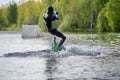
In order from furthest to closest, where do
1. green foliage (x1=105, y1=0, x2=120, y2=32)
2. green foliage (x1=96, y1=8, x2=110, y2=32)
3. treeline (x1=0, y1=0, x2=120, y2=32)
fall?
treeline (x1=0, y1=0, x2=120, y2=32)
green foliage (x1=96, y1=8, x2=110, y2=32)
green foliage (x1=105, y1=0, x2=120, y2=32)

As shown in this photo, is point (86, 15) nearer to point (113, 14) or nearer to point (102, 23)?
point (102, 23)

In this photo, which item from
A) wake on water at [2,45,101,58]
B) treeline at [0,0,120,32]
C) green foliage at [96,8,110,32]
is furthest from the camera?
treeline at [0,0,120,32]

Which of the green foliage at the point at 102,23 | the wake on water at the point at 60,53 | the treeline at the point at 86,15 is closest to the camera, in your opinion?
the wake on water at the point at 60,53

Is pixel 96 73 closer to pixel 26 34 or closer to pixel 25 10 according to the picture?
pixel 26 34

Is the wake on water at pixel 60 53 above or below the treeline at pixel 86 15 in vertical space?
above

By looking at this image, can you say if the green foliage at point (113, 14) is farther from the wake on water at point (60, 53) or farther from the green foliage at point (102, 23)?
the wake on water at point (60, 53)

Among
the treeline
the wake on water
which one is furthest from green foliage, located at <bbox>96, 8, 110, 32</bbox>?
the wake on water

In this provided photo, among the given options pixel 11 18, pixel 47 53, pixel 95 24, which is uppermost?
pixel 47 53

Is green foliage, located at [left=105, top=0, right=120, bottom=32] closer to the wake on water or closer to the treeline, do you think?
the treeline

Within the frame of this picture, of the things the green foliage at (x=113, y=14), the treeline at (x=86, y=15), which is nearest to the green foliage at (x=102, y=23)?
the treeline at (x=86, y=15)

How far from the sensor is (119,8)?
7081 centimetres

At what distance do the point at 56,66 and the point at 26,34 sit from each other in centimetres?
3966

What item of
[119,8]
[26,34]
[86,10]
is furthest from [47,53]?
[86,10]

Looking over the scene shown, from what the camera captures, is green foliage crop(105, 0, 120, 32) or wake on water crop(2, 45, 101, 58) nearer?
wake on water crop(2, 45, 101, 58)
